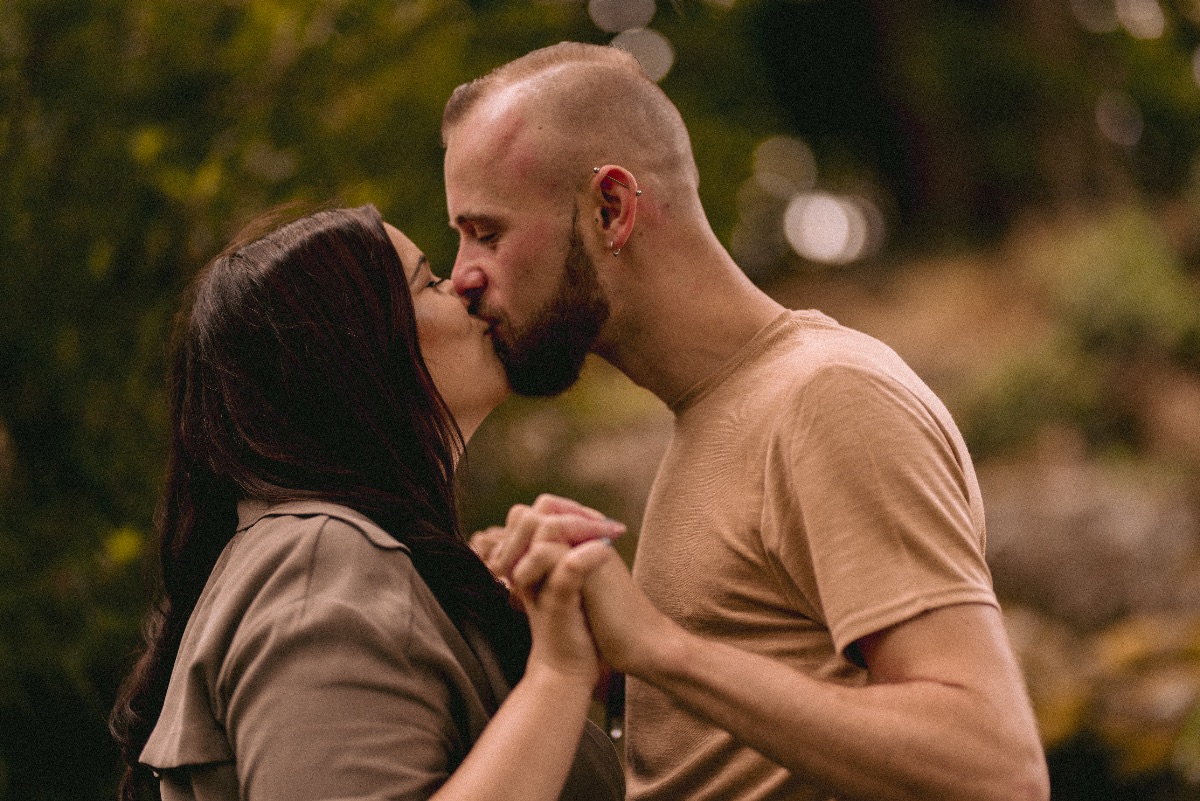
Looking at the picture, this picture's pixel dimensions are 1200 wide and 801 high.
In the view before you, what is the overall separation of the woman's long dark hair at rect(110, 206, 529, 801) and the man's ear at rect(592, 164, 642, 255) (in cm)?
46

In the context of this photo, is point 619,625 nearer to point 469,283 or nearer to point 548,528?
point 548,528

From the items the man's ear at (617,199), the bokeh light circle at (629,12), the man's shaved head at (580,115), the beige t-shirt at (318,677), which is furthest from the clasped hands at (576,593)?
the bokeh light circle at (629,12)

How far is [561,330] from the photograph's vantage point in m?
2.46

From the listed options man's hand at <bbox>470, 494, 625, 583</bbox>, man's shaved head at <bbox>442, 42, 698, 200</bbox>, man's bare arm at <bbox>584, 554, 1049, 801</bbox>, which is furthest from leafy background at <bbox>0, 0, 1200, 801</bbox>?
man's bare arm at <bbox>584, 554, 1049, 801</bbox>

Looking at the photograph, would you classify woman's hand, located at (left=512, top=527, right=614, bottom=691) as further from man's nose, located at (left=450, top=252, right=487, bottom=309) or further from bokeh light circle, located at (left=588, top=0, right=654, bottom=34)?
bokeh light circle, located at (left=588, top=0, right=654, bottom=34)

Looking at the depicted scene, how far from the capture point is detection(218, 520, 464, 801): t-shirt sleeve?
163cm

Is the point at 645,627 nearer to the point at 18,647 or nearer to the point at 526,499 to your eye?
the point at 18,647

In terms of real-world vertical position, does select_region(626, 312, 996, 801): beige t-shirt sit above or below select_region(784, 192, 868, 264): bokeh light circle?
above

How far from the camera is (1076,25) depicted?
14.6 metres

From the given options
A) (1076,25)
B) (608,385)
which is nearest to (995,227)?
(1076,25)

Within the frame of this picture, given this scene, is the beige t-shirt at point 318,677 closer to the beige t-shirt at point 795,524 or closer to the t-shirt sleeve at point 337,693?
the t-shirt sleeve at point 337,693

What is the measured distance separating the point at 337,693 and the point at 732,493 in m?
0.81

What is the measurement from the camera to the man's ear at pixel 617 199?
2439 mm

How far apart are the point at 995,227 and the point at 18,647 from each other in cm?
1435
